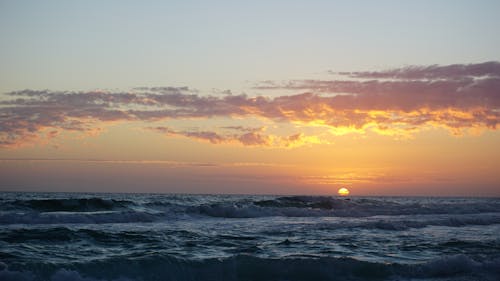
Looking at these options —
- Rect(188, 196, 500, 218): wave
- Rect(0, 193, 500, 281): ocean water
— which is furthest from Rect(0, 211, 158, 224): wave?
Rect(188, 196, 500, 218): wave

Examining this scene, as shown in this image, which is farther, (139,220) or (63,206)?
(63,206)

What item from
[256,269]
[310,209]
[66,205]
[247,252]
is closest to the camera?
[256,269]

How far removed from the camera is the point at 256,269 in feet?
41.6

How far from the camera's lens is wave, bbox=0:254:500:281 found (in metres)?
12.1

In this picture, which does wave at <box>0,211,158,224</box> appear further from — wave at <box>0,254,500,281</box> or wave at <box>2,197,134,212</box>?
wave at <box>0,254,500,281</box>

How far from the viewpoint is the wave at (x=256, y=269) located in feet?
39.6

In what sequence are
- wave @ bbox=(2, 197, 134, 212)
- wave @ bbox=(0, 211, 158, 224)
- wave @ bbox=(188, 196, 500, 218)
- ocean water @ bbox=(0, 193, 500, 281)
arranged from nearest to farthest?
ocean water @ bbox=(0, 193, 500, 281), wave @ bbox=(0, 211, 158, 224), wave @ bbox=(2, 197, 134, 212), wave @ bbox=(188, 196, 500, 218)

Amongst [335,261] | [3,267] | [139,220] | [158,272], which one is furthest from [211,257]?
[139,220]

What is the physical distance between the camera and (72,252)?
47.4 ft

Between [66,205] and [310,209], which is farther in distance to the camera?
[310,209]

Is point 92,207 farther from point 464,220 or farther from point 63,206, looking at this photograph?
point 464,220

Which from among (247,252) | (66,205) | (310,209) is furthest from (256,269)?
(310,209)

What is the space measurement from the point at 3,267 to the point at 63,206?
21.6 m

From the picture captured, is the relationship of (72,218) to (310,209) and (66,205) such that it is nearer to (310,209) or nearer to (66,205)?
(66,205)
